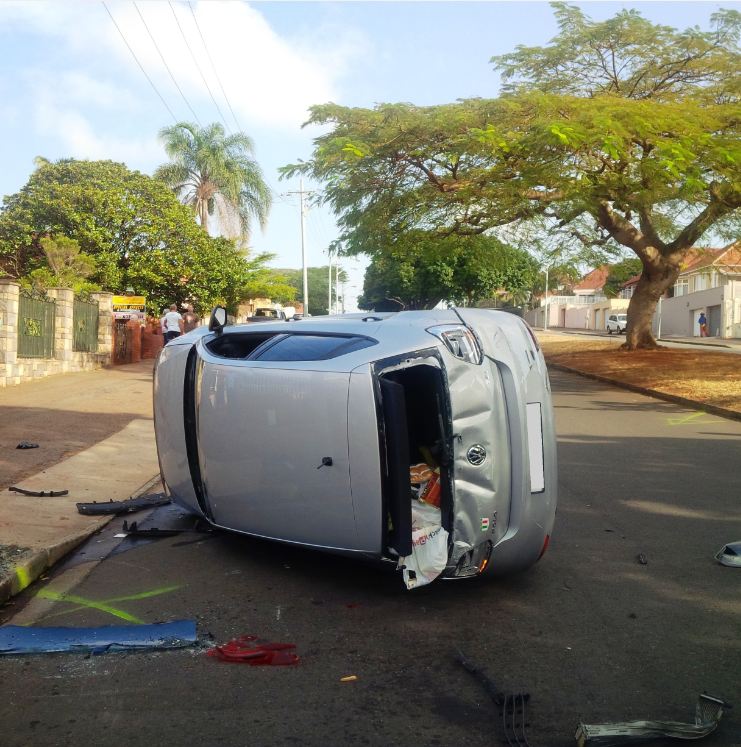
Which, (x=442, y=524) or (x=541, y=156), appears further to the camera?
(x=541, y=156)

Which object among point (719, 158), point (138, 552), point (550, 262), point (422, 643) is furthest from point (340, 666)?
point (550, 262)

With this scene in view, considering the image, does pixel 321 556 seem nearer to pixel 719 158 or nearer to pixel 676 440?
pixel 676 440

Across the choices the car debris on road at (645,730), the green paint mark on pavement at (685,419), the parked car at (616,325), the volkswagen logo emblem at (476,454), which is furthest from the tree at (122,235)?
the parked car at (616,325)

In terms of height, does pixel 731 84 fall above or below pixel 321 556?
above

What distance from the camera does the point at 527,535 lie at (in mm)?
5160

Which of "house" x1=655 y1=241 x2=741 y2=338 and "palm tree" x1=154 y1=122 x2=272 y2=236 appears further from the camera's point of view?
"house" x1=655 y1=241 x2=741 y2=338

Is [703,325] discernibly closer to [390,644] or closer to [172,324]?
[172,324]

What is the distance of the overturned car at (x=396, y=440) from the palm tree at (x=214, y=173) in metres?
37.9

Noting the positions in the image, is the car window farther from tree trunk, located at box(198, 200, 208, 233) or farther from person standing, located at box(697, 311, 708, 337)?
person standing, located at box(697, 311, 708, 337)

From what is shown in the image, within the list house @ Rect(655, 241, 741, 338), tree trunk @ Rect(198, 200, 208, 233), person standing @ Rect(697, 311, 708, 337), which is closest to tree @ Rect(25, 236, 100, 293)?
tree trunk @ Rect(198, 200, 208, 233)

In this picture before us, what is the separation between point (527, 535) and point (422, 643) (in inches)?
40.3

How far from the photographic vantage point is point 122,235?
3161 centimetres

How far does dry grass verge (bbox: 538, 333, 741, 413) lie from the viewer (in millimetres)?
18000

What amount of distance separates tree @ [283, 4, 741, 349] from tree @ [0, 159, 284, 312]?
8496 mm
